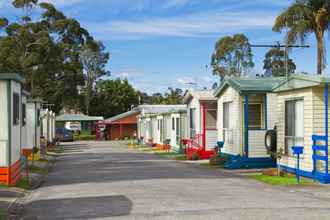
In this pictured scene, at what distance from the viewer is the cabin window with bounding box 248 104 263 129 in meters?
24.1

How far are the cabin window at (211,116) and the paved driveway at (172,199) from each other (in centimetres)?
1105

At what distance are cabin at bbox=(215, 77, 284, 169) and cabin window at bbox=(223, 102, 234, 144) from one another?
0.40 m

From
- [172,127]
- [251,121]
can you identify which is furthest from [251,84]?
[172,127]

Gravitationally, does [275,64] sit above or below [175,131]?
above

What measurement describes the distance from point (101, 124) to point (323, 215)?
→ 192ft

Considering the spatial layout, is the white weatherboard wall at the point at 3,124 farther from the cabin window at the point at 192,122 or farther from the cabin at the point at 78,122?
the cabin at the point at 78,122

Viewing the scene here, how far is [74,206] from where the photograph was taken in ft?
40.7

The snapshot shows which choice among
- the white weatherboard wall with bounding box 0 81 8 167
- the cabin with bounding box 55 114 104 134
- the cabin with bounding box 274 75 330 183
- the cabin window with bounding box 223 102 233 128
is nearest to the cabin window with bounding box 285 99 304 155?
the cabin with bounding box 274 75 330 183

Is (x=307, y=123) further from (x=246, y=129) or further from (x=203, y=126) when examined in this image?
(x=203, y=126)

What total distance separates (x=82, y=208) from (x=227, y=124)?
1435 centimetres

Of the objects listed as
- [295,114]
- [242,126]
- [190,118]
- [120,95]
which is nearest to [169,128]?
[190,118]

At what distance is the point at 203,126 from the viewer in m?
30.2

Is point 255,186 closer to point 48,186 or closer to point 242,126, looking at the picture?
point 48,186

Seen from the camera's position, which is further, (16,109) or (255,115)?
(255,115)
